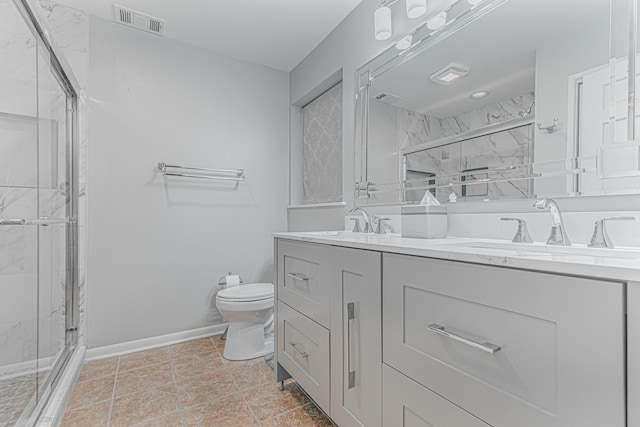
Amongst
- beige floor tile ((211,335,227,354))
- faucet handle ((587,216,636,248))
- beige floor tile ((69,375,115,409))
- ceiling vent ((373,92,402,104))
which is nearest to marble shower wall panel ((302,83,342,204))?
ceiling vent ((373,92,402,104))

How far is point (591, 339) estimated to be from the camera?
52 cm

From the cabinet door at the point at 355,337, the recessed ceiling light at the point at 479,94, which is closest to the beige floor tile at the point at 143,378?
the cabinet door at the point at 355,337

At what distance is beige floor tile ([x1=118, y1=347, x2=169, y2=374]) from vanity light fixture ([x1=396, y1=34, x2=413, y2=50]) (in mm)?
2329

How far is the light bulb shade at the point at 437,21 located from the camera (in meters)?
1.39

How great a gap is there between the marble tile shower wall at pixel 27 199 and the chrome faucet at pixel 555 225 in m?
1.97

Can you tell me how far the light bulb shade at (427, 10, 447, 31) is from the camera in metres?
1.39

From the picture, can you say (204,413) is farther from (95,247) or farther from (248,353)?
(95,247)

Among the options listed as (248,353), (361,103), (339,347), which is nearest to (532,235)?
(339,347)

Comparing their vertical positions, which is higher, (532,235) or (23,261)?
(532,235)

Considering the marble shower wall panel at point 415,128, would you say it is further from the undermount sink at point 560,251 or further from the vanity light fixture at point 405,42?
the undermount sink at point 560,251

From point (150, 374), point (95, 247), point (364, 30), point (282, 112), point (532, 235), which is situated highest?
point (364, 30)

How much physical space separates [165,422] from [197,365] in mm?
540

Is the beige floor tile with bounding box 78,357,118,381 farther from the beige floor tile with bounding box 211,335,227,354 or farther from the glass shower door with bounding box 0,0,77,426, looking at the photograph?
the beige floor tile with bounding box 211,335,227,354

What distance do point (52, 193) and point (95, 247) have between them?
1.62ft
